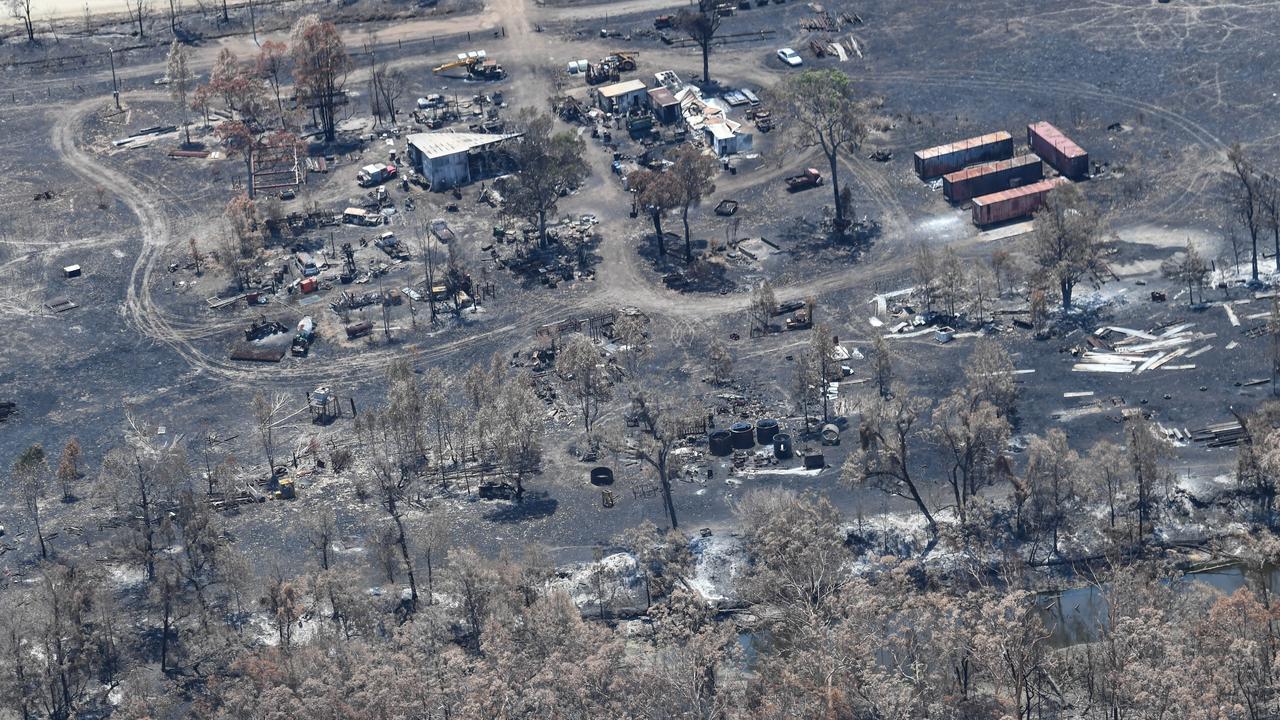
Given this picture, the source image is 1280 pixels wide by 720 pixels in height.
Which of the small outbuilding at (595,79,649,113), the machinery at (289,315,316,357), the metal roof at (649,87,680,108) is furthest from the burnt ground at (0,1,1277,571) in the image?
the metal roof at (649,87,680,108)

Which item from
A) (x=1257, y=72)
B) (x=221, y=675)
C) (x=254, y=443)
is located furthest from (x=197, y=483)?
(x=1257, y=72)

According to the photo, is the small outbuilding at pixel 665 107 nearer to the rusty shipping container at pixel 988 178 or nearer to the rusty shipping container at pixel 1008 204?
the rusty shipping container at pixel 988 178

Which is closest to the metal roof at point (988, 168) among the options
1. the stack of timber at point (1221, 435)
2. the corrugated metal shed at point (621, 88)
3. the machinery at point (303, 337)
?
the corrugated metal shed at point (621, 88)

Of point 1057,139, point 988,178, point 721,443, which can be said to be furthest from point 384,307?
point 1057,139

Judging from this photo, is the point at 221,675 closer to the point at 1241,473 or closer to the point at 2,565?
the point at 2,565

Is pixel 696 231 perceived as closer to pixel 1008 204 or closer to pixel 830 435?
pixel 1008 204

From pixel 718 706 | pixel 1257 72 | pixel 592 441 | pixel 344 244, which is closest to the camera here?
pixel 718 706

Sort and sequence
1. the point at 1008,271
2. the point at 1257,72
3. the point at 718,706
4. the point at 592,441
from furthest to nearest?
the point at 1257,72, the point at 1008,271, the point at 592,441, the point at 718,706
